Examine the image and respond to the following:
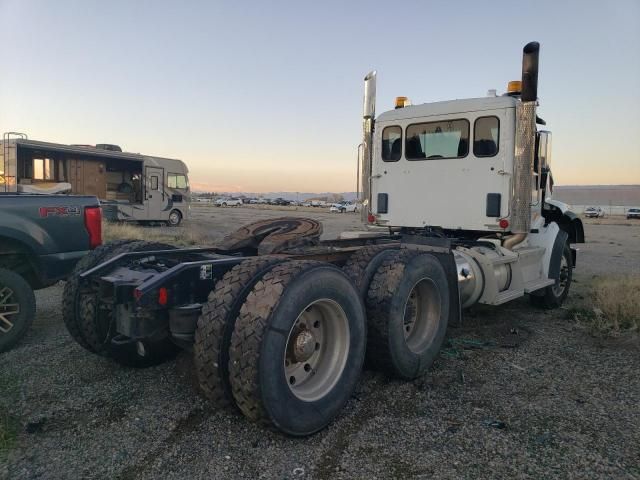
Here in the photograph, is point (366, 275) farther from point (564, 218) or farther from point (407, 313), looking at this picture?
point (564, 218)

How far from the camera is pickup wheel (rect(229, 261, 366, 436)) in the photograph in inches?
111

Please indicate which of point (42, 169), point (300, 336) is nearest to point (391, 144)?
point (300, 336)

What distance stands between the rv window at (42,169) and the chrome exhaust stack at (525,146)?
17.8 meters

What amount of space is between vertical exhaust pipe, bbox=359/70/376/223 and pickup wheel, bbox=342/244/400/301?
280 centimetres

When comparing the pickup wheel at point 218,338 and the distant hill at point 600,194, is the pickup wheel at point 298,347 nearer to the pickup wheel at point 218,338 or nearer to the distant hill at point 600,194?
the pickup wheel at point 218,338

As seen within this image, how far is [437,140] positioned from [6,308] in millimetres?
5369

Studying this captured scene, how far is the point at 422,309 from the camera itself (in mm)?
4625

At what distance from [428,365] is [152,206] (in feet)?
63.6

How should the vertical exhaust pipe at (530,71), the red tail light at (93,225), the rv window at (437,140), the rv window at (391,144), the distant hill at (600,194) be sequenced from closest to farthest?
the red tail light at (93,225) < the vertical exhaust pipe at (530,71) < the rv window at (437,140) < the rv window at (391,144) < the distant hill at (600,194)

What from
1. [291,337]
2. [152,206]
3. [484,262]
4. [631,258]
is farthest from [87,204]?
[152,206]

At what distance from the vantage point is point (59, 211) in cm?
521

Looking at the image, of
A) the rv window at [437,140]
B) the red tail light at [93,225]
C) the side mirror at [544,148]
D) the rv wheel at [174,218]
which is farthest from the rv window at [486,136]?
the rv wheel at [174,218]

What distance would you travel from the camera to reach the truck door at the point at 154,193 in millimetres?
21250

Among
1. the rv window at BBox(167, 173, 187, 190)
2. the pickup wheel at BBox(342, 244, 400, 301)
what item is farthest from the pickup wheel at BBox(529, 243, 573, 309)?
the rv window at BBox(167, 173, 187, 190)
